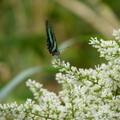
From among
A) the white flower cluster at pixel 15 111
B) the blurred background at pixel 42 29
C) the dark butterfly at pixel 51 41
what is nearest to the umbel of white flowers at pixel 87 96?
the white flower cluster at pixel 15 111

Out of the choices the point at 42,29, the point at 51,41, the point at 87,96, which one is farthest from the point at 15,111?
the point at 42,29

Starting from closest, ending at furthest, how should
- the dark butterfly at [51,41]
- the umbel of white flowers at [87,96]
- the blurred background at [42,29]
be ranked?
the umbel of white flowers at [87,96] → the dark butterfly at [51,41] → the blurred background at [42,29]

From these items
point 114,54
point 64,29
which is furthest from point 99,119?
point 64,29

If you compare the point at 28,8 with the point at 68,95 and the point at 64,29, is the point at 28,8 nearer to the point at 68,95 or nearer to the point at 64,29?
the point at 64,29

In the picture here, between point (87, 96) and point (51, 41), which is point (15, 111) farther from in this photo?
point (51, 41)

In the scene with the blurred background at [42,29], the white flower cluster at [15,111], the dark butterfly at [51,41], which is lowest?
the white flower cluster at [15,111]

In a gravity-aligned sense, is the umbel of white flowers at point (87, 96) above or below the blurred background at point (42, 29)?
below

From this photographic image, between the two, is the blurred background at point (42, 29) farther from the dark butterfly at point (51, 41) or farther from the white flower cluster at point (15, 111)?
the white flower cluster at point (15, 111)
